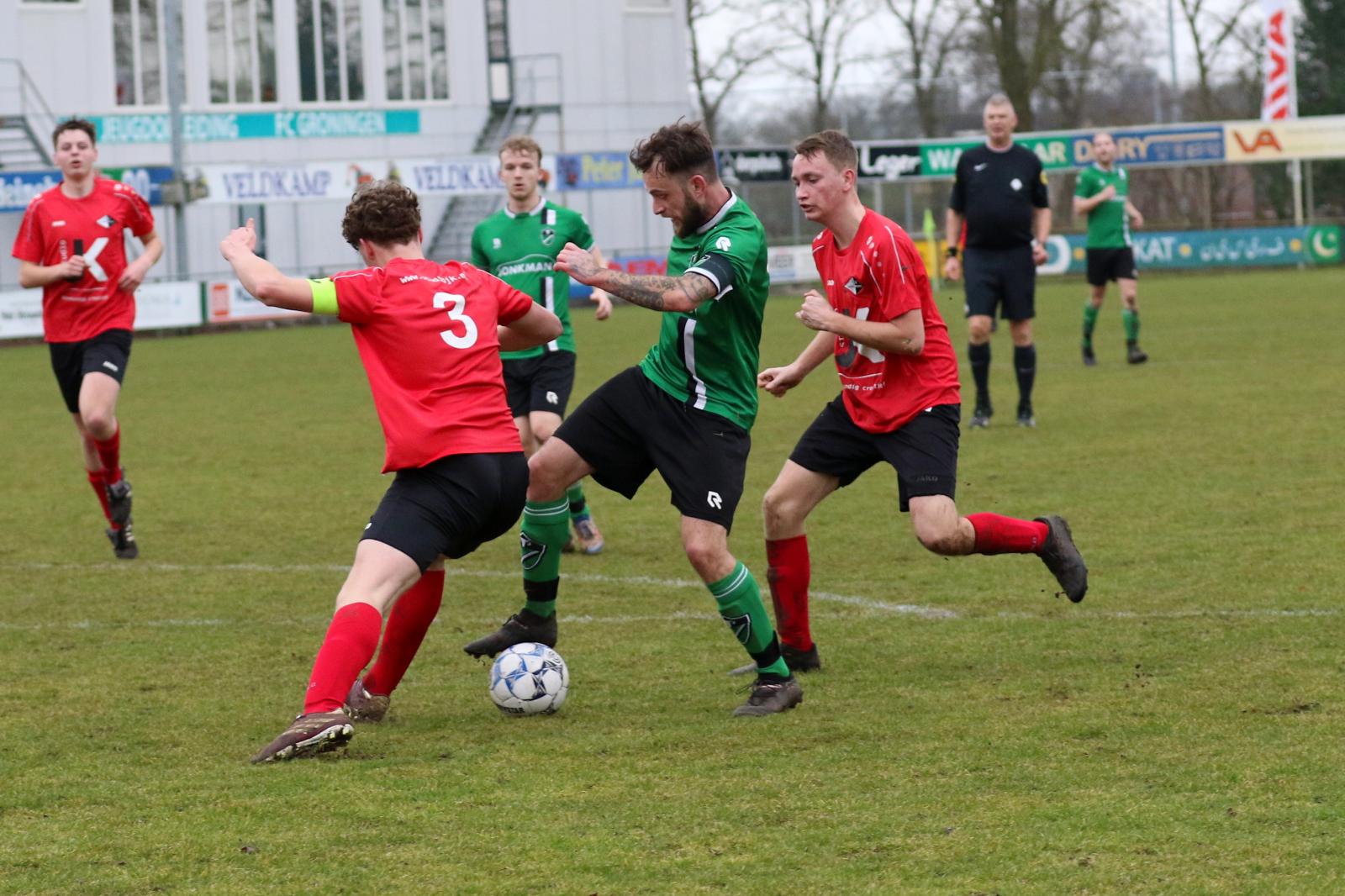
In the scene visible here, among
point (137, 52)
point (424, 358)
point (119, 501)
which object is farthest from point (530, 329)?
point (137, 52)

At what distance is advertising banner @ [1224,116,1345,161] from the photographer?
125 feet

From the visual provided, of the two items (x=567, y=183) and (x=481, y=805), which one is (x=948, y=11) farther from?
(x=481, y=805)

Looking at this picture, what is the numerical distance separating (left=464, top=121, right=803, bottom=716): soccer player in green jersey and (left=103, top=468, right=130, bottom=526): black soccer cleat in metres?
3.54

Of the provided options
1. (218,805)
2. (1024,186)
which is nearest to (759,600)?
(218,805)

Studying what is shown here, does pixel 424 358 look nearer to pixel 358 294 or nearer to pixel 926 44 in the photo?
pixel 358 294

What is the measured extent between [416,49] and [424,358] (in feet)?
117

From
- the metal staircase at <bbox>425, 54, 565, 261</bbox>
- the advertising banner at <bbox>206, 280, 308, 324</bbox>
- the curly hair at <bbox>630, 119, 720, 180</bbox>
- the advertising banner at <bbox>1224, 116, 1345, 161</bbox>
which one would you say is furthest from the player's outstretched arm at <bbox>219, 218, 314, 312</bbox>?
the advertising banner at <bbox>1224, 116, 1345, 161</bbox>

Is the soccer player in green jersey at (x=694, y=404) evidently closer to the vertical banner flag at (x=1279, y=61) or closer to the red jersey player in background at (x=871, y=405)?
the red jersey player in background at (x=871, y=405)

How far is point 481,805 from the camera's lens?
4.57m

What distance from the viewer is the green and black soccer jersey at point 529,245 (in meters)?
8.95

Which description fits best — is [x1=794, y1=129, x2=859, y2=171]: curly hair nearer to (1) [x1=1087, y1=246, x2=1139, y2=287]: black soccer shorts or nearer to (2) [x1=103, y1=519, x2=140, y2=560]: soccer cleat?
(2) [x1=103, y1=519, x2=140, y2=560]: soccer cleat

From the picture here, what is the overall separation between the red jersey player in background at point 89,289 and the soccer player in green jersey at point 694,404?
3.62 metres

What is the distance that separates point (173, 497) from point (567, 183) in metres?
26.6

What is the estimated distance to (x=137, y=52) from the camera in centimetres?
3700
